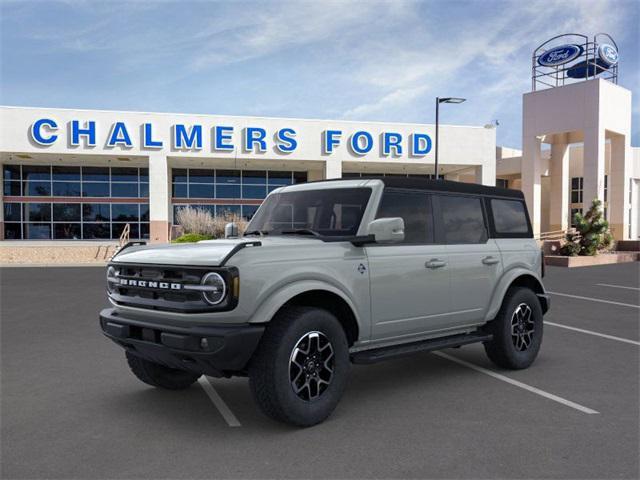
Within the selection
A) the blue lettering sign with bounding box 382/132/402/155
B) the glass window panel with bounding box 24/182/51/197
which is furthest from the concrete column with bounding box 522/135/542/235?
the glass window panel with bounding box 24/182/51/197

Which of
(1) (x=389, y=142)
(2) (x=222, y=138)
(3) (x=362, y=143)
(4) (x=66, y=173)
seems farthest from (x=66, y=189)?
(1) (x=389, y=142)

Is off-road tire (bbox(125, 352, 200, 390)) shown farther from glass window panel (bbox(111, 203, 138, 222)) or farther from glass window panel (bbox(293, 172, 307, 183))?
glass window panel (bbox(293, 172, 307, 183))

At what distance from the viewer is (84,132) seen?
29.6 m

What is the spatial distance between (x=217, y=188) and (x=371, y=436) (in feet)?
108

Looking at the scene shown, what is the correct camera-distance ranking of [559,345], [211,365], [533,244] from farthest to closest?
[559,345] → [533,244] → [211,365]

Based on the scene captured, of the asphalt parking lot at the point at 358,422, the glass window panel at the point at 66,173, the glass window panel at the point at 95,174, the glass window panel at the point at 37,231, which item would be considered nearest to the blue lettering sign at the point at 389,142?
the glass window panel at the point at 95,174

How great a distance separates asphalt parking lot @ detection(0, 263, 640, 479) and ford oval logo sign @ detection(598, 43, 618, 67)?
29.9 metres

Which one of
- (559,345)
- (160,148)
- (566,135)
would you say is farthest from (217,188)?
(559,345)

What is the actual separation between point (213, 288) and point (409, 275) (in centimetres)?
194

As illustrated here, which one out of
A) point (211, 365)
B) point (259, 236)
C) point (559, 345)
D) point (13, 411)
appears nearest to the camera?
point (211, 365)

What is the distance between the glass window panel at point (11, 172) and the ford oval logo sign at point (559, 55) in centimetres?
3241

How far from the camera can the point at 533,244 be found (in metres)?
6.77

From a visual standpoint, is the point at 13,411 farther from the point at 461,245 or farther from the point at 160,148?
the point at 160,148

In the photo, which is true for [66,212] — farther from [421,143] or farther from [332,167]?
[421,143]
